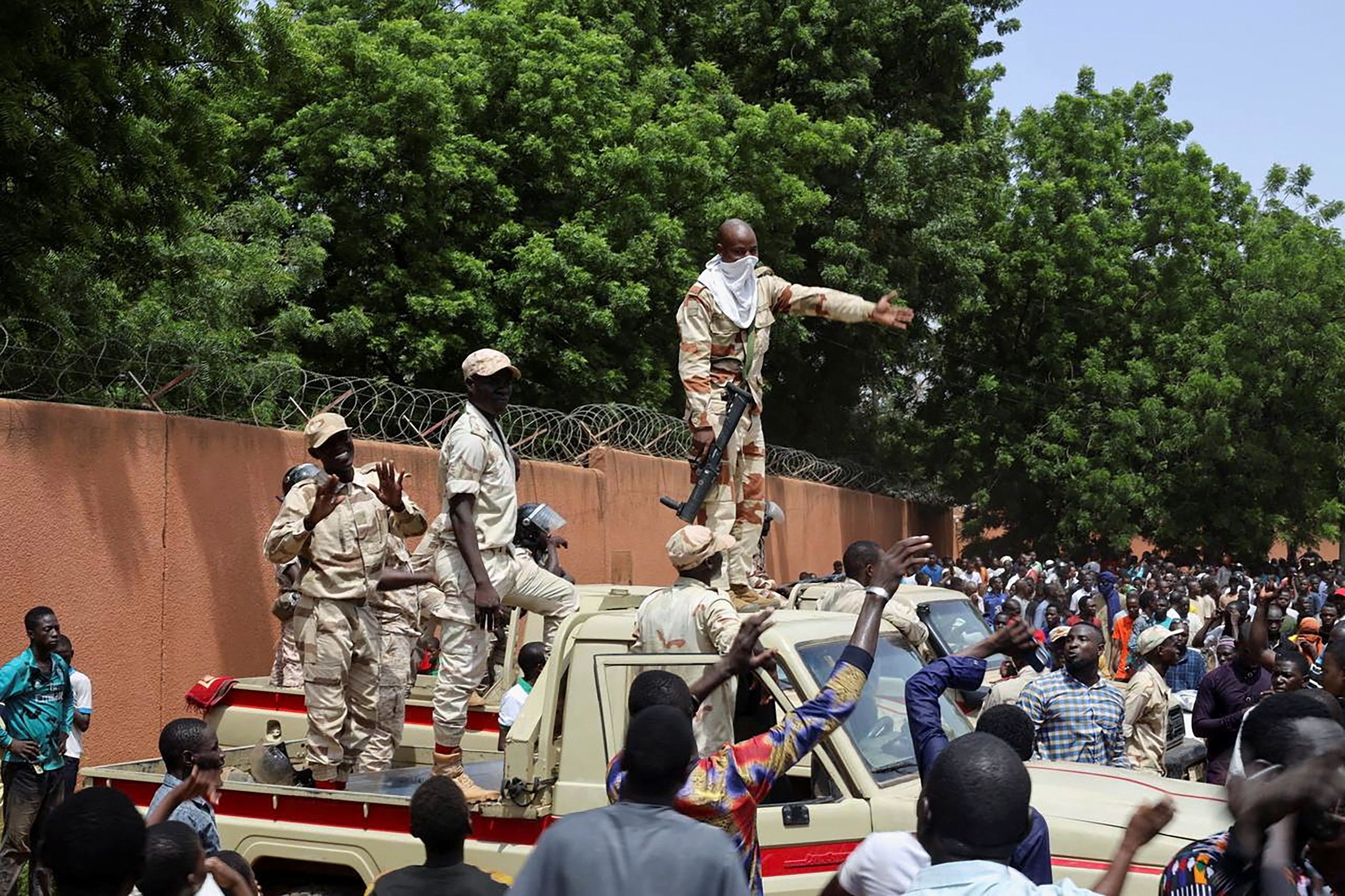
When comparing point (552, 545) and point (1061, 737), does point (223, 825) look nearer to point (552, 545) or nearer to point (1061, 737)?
point (1061, 737)

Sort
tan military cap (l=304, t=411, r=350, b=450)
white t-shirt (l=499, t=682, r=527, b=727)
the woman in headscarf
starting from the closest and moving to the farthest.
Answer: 1. tan military cap (l=304, t=411, r=350, b=450)
2. white t-shirt (l=499, t=682, r=527, b=727)
3. the woman in headscarf

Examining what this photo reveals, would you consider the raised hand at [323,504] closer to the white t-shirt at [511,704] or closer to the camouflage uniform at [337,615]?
the camouflage uniform at [337,615]

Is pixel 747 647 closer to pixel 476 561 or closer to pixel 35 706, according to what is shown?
pixel 476 561

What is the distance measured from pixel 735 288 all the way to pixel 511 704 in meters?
2.47

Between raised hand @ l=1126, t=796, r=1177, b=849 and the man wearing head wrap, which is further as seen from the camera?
the man wearing head wrap

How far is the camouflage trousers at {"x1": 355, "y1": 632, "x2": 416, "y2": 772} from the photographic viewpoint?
747 centimetres

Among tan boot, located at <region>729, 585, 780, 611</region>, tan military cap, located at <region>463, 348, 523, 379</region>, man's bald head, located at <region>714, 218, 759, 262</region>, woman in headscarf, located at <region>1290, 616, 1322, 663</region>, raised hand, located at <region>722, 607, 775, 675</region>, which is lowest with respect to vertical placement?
woman in headscarf, located at <region>1290, 616, 1322, 663</region>

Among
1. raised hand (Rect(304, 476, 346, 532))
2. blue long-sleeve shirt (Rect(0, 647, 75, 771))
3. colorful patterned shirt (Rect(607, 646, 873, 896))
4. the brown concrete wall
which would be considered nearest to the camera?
colorful patterned shirt (Rect(607, 646, 873, 896))

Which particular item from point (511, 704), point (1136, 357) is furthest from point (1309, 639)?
point (1136, 357)

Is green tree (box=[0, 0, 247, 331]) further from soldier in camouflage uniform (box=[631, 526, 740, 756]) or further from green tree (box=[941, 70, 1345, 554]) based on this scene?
green tree (box=[941, 70, 1345, 554])

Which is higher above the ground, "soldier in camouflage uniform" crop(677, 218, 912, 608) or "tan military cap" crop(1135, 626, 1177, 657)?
"soldier in camouflage uniform" crop(677, 218, 912, 608)

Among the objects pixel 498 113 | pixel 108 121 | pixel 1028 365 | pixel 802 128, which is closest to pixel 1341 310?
pixel 1028 365

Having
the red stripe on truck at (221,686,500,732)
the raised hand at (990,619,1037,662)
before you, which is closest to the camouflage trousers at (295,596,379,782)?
the red stripe on truck at (221,686,500,732)

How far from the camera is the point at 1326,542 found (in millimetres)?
49938
